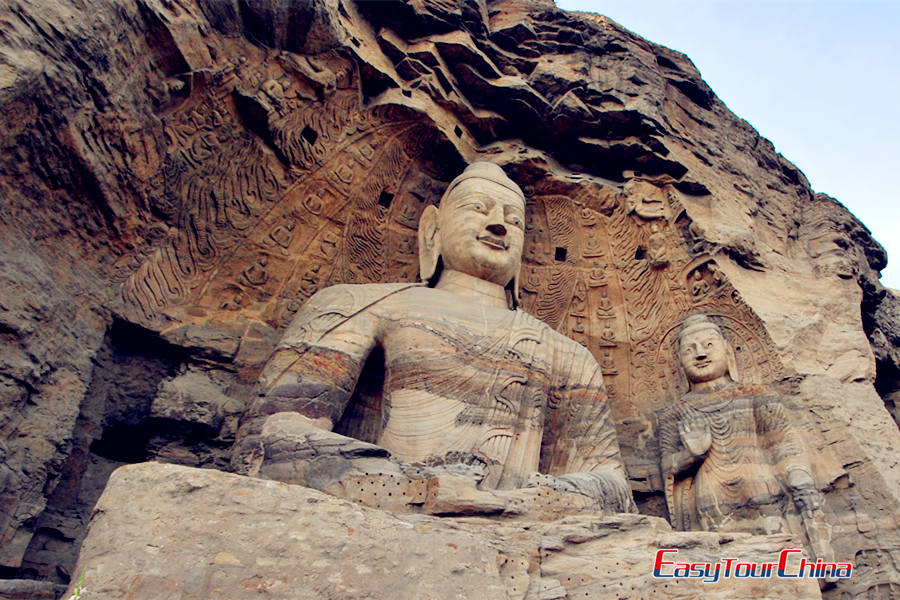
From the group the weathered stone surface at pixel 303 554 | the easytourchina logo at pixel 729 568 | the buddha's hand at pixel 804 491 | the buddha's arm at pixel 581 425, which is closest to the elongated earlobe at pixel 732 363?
the buddha's hand at pixel 804 491

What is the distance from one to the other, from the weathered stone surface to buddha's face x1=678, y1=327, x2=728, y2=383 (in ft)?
8.26

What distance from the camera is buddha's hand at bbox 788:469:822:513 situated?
441 cm

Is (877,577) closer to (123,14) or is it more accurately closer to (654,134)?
(654,134)

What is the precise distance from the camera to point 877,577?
4207mm

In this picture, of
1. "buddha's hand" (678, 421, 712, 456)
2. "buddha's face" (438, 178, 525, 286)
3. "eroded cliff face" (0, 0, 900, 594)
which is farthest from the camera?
"buddha's face" (438, 178, 525, 286)

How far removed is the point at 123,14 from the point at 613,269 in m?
4.45

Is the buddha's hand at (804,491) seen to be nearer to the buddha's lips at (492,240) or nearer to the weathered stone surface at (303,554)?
the weathered stone surface at (303,554)

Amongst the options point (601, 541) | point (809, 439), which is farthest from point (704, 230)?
point (601, 541)

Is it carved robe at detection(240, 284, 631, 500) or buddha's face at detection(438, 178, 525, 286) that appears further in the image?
buddha's face at detection(438, 178, 525, 286)

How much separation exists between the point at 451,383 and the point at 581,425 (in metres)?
1.05

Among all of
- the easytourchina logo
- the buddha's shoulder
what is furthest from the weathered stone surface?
the buddha's shoulder

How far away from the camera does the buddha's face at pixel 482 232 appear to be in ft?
17.2

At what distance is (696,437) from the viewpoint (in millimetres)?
4980

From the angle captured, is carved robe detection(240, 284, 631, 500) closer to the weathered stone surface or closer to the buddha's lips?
the buddha's lips
